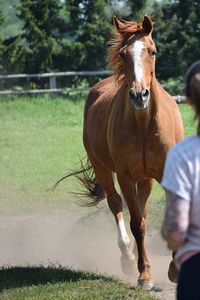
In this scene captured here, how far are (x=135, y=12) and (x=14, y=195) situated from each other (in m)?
17.2

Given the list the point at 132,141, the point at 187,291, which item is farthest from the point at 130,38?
the point at 187,291

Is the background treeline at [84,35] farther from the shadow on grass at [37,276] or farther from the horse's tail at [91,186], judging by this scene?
the shadow on grass at [37,276]

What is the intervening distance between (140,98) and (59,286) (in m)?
1.76

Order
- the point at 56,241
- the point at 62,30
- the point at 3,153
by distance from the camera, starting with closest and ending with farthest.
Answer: the point at 56,241 < the point at 3,153 < the point at 62,30

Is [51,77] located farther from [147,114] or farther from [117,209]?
[147,114]

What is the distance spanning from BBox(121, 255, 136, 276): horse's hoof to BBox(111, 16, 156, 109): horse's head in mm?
1644

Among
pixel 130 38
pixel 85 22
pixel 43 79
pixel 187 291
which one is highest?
pixel 130 38

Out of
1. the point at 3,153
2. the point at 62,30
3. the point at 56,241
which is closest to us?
the point at 56,241

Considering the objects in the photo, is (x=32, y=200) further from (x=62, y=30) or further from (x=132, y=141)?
(x=62, y=30)

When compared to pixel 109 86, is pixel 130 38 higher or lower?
higher

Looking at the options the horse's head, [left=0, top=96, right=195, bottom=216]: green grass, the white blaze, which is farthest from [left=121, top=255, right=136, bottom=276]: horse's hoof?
the white blaze

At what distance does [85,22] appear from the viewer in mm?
27984

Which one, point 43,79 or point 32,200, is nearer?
point 32,200

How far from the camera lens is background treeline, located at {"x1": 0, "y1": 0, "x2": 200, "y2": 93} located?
2677 centimetres
